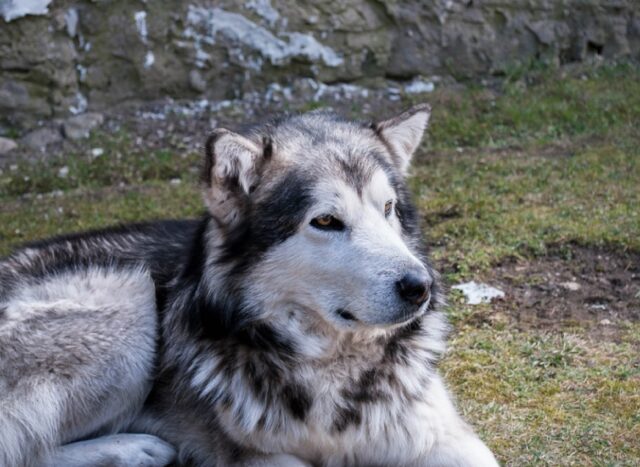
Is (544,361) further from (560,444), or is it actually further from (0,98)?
(0,98)

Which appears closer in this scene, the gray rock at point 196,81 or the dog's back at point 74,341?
the dog's back at point 74,341

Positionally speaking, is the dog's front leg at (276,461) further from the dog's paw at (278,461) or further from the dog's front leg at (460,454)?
the dog's front leg at (460,454)

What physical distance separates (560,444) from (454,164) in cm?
480

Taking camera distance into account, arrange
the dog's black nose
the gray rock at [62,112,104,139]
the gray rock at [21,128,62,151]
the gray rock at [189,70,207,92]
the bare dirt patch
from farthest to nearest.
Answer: the gray rock at [189,70,207,92] → the gray rock at [62,112,104,139] → the gray rock at [21,128,62,151] → the bare dirt patch → the dog's black nose

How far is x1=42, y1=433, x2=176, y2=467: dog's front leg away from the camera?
4027 mm

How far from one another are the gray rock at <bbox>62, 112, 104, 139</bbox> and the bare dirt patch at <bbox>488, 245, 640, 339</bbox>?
4815mm

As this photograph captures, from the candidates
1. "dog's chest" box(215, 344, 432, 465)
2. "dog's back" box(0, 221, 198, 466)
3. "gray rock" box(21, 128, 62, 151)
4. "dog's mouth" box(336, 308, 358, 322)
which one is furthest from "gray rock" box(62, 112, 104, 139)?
"dog's mouth" box(336, 308, 358, 322)

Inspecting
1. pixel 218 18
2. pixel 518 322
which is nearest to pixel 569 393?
pixel 518 322

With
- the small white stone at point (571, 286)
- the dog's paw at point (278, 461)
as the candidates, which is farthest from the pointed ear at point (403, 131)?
the small white stone at point (571, 286)

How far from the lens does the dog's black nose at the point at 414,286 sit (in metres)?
3.58

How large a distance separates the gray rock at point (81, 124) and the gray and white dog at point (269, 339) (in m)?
5.46

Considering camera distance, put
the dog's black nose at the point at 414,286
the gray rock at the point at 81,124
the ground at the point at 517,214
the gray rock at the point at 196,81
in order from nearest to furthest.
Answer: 1. the dog's black nose at the point at 414,286
2. the ground at the point at 517,214
3. the gray rock at the point at 81,124
4. the gray rock at the point at 196,81

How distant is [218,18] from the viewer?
10023mm

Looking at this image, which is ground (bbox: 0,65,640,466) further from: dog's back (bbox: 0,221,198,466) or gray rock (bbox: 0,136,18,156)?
dog's back (bbox: 0,221,198,466)
